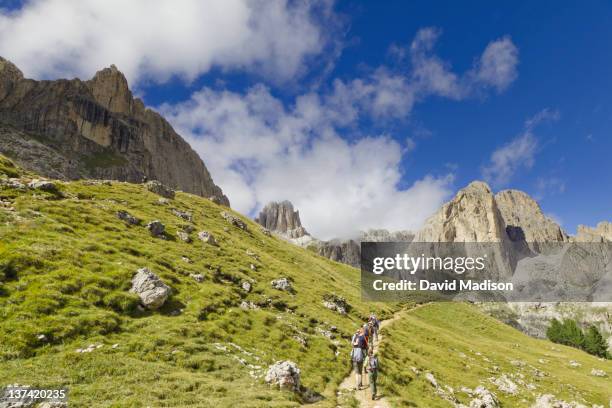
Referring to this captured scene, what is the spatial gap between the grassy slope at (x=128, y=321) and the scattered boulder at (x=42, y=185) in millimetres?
1522

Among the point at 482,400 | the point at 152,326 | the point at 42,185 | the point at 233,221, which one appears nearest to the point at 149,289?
the point at 152,326

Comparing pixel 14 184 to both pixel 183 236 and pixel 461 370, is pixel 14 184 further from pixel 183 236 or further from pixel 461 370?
pixel 461 370

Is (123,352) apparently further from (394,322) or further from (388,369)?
(394,322)

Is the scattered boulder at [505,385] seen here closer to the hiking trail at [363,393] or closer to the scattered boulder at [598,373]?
the hiking trail at [363,393]

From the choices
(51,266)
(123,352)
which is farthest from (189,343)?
(51,266)

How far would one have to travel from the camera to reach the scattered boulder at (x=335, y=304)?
4669cm

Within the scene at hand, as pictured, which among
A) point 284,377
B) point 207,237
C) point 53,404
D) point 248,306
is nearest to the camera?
point 53,404

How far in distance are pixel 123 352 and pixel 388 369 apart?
21940 mm

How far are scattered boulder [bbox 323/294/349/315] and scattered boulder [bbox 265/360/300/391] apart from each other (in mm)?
25447

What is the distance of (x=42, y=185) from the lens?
3831 cm

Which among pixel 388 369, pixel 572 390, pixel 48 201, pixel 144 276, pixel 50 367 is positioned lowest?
pixel 572 390

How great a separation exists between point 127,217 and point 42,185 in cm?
924

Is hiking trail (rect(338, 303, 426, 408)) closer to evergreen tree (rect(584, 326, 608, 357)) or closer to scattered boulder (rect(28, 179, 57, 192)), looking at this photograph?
scattered boulder (rect(28, 179, 57, 192))

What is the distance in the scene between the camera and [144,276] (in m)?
26.4
